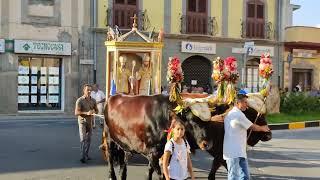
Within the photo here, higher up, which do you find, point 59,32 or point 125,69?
point 59,32

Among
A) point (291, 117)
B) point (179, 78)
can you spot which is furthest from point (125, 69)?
point (291, 117)

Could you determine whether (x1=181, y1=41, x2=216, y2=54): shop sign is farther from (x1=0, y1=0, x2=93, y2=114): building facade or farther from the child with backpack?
the child with backpack

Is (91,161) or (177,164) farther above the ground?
(177,164)

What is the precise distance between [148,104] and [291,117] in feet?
45.8

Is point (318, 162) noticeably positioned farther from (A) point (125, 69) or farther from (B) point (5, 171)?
(B) point (5, 171)

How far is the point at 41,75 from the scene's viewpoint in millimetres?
26656

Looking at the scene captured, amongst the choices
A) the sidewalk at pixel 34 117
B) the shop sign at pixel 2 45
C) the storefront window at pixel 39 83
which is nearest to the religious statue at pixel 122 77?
the sidewalk at pixel 34 117

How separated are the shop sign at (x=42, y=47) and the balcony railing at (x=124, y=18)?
101 inches

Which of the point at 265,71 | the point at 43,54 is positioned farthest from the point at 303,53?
the point at 265,71

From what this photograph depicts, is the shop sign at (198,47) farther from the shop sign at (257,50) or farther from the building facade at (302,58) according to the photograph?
the building facade at (302,58)

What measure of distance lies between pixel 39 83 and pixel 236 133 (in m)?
20.3

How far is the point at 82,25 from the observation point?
27094 mm

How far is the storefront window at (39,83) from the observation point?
26062mm

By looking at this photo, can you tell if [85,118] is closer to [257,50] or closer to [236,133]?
[236,133]
